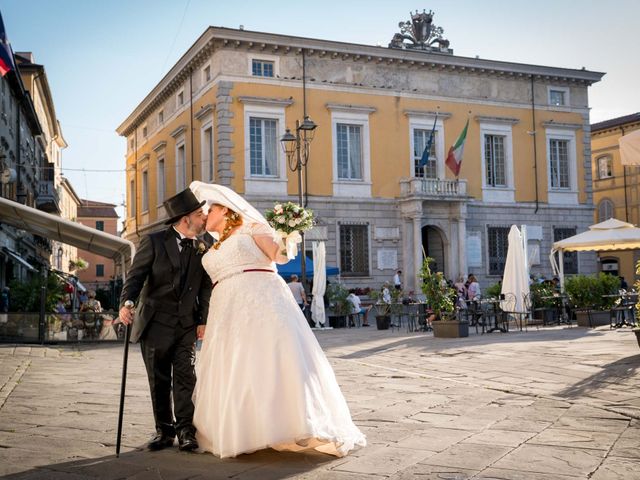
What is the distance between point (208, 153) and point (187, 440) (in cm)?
2440

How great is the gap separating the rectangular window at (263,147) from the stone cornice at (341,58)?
257 cm

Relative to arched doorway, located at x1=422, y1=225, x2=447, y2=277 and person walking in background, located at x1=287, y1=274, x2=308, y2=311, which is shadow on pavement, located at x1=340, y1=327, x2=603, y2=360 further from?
arched doorway, located at x1=422, y1=225, x2=447, y2=277

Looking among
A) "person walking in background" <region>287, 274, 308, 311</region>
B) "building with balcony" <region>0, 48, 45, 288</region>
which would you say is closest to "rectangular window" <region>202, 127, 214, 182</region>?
"building with balcony" <region>0, 48, 45, 288</region>

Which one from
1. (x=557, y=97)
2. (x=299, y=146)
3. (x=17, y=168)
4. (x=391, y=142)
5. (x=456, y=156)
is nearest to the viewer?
(x=299, y=146)

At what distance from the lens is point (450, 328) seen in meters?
15.0

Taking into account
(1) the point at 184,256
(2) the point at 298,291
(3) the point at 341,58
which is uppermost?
(3) the point at 341,58

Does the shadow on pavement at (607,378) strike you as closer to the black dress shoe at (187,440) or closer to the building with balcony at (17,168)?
the black dress shoe at (187,440)

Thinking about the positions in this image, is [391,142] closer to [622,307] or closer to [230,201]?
[622,307]

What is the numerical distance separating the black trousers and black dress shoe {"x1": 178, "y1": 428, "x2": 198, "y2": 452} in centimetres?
8

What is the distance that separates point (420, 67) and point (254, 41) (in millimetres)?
6923

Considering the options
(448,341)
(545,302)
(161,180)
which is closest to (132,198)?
(161,180)

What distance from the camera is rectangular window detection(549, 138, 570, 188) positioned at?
107 feet

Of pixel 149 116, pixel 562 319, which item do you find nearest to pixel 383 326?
pixel 562 319

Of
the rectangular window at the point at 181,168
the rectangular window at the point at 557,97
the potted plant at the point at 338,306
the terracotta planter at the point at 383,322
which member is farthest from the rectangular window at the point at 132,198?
the terracotta planter at the point at 383,322
